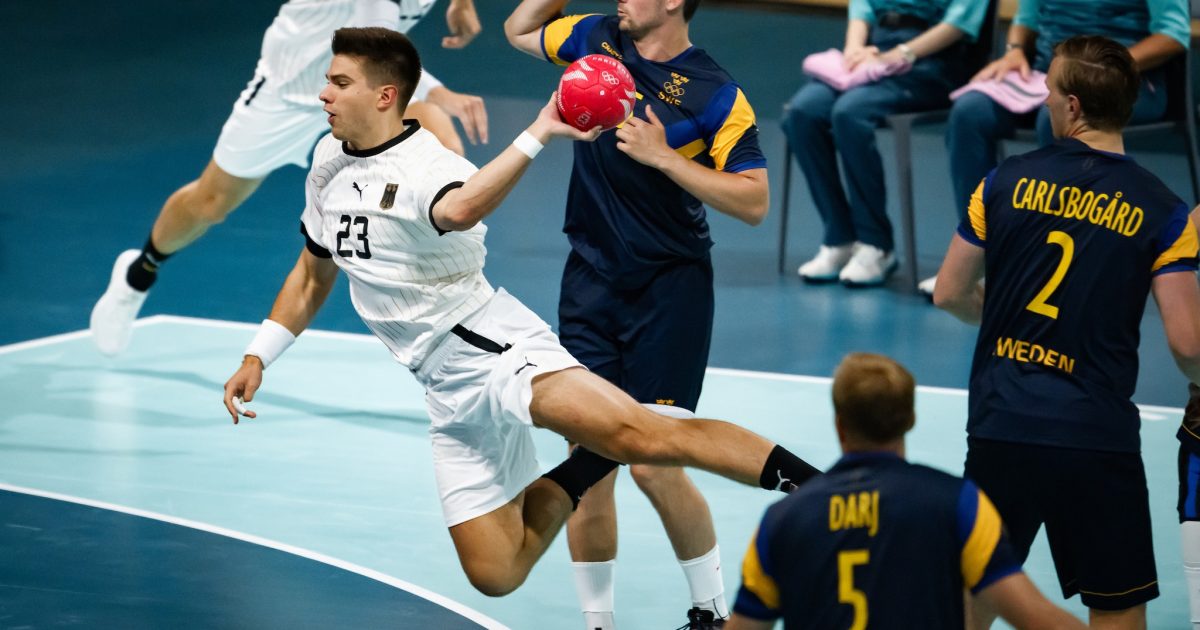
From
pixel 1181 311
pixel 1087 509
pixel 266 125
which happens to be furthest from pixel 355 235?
pixel 266 125

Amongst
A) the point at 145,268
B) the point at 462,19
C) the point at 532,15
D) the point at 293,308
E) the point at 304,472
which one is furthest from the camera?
the point at 145,268

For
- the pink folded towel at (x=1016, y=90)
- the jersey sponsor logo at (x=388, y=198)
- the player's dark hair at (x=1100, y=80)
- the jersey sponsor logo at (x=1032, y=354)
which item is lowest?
the pink folded towel at (x=1016, y=90)

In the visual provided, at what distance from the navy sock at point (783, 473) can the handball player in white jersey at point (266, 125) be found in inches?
140

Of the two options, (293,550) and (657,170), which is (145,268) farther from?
(657,170)

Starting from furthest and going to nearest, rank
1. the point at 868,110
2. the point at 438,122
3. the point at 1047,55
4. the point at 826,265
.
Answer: the point at 826,265
the point at 868,110
the point at 1047,55
the point at 438,122

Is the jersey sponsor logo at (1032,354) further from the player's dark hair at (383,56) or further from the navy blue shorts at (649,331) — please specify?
the player's dark hair at (383,56)

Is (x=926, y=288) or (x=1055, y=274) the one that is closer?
(x=1055, y=274)

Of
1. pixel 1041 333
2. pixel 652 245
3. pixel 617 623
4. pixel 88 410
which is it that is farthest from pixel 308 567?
pixel 1041 333

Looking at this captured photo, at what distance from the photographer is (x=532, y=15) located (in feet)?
18.0

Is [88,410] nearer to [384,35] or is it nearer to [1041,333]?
[384,35]

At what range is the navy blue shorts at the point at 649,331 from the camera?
5031mm

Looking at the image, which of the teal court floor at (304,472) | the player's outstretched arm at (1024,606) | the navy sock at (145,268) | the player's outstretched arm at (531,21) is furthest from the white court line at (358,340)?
the player's outstretched arm at (1024,606)

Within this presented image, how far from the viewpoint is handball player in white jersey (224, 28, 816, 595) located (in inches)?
184

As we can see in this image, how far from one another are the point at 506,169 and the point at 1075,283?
1459mm
